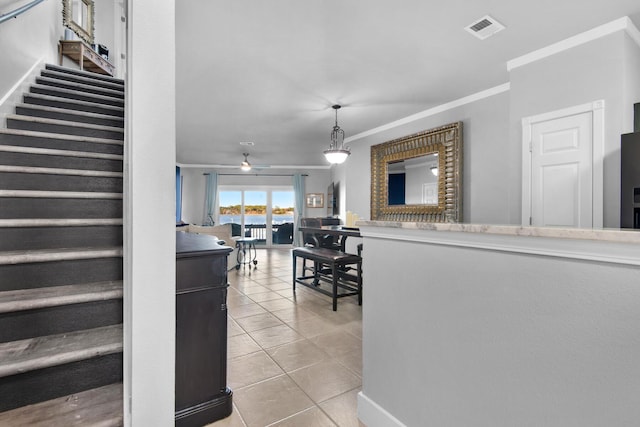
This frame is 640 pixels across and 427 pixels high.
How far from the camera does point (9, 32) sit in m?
2.36

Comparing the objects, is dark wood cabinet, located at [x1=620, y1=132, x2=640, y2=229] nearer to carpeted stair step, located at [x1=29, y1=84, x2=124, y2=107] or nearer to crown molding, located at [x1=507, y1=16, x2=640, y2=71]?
crown molding, located at [x1=507, y1=16, x2=640, y2=71]

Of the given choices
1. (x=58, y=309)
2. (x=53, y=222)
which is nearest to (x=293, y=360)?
(x=58, y=309)

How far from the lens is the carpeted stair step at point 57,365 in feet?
3.55

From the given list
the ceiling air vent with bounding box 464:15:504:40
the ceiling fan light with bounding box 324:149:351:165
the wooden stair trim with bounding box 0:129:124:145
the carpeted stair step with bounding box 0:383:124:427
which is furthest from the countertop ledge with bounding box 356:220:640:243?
the ceiling fan light with bounding box 324:149:351:165

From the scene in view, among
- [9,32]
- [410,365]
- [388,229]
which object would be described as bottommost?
[410,365]

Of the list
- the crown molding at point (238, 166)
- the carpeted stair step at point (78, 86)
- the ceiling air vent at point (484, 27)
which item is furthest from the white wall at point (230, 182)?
the ceiling air vent at point (484, 27)

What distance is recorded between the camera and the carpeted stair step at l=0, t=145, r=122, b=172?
6.02 feet

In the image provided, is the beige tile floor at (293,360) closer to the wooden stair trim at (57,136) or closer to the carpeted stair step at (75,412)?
the carpeted stair step at (75,412)

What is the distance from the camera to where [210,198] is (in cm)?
925

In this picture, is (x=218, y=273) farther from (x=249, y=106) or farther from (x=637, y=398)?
(x=249, y=106)

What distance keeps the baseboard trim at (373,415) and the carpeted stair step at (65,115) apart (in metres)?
2.85

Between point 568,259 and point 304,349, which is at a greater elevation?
point 568,259

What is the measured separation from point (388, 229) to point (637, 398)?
0.96m

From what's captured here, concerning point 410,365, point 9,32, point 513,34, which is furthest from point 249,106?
point 410,365
